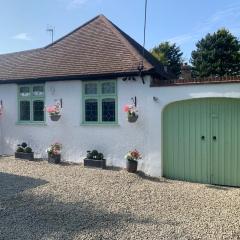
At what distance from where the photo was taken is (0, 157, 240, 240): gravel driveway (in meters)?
5.12

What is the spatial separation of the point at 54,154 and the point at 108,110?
8.48 feet

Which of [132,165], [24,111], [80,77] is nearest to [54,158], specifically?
[24,111]

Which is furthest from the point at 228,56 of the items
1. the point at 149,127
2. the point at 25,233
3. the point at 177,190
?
the point at 25,233

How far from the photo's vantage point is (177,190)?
7.84 meters

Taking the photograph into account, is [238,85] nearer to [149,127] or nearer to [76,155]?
[149,127]

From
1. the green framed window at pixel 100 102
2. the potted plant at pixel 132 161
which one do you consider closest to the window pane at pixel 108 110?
the green framed window at pixel 100 102

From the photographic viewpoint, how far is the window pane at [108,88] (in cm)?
1048

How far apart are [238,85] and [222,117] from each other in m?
1.00

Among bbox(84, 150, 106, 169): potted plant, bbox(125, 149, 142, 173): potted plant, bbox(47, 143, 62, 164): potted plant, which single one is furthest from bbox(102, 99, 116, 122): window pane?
bbox(47, 143, 62, 164): potted plant

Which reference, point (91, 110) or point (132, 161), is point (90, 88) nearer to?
point (91, 110)

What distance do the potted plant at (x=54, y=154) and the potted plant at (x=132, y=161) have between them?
292 cm

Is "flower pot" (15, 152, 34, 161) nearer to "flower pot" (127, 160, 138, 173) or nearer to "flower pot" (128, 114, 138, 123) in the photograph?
"flower pot" (127, 160, 138, 173)

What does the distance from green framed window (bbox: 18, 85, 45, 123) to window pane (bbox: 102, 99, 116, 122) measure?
2.74 metres

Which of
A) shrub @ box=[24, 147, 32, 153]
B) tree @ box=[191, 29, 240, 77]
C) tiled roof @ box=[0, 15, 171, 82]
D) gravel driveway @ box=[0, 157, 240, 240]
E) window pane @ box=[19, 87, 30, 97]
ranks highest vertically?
tree @ box=[191, 29, 240, 77]
